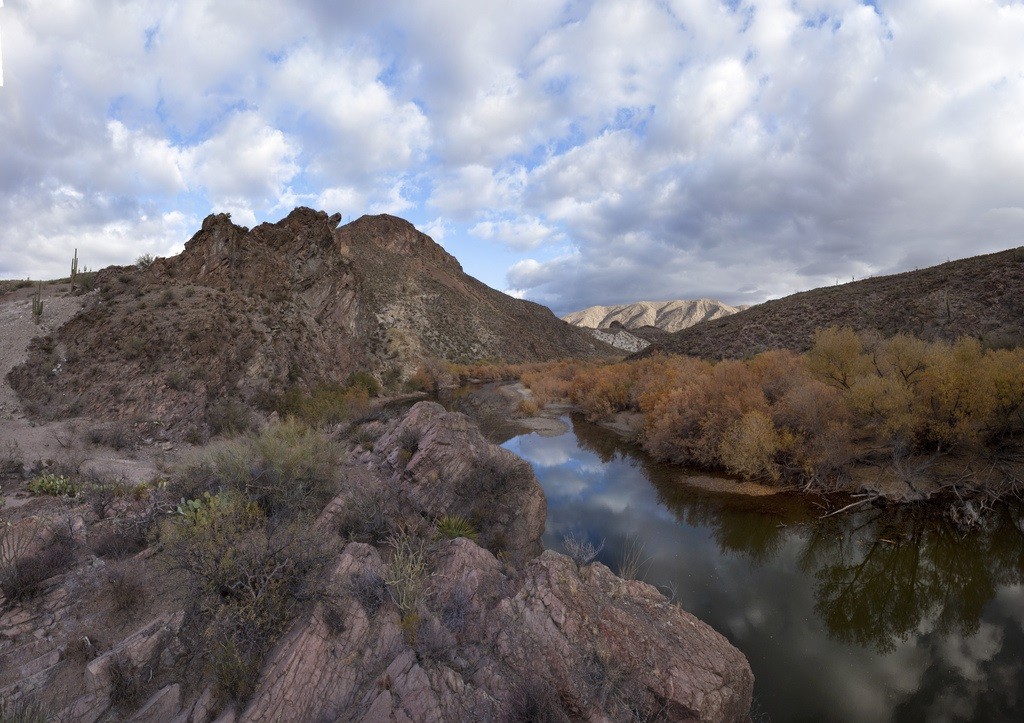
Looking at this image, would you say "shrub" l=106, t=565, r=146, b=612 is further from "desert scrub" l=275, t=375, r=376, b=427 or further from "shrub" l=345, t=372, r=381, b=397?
"shrub" l=345, t=372, r=381, b=397

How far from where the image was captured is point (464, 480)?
9.96m

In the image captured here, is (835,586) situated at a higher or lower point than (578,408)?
lower

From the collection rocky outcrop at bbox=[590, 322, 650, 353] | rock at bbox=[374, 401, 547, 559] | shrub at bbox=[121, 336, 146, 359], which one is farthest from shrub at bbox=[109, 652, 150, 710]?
rocky outcrop at bbox=[590, 322, 650, 353]

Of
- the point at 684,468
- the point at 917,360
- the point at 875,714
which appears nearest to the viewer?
the point at 875,714

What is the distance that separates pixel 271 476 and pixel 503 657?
564cm

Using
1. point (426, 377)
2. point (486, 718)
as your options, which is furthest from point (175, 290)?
point (486, 718)

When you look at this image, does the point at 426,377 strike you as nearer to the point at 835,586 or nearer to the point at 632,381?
the point at 632,381

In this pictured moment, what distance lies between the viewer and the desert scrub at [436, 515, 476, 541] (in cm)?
837

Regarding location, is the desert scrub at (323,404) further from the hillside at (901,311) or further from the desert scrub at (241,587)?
the hillside at (901,311)

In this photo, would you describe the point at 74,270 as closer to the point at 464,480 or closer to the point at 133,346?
the point at 133,346

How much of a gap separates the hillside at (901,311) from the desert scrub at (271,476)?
91.1 ft

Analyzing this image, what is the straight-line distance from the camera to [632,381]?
32.6m

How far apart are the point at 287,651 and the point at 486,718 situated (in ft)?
6.58

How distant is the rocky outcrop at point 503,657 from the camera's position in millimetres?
4215
